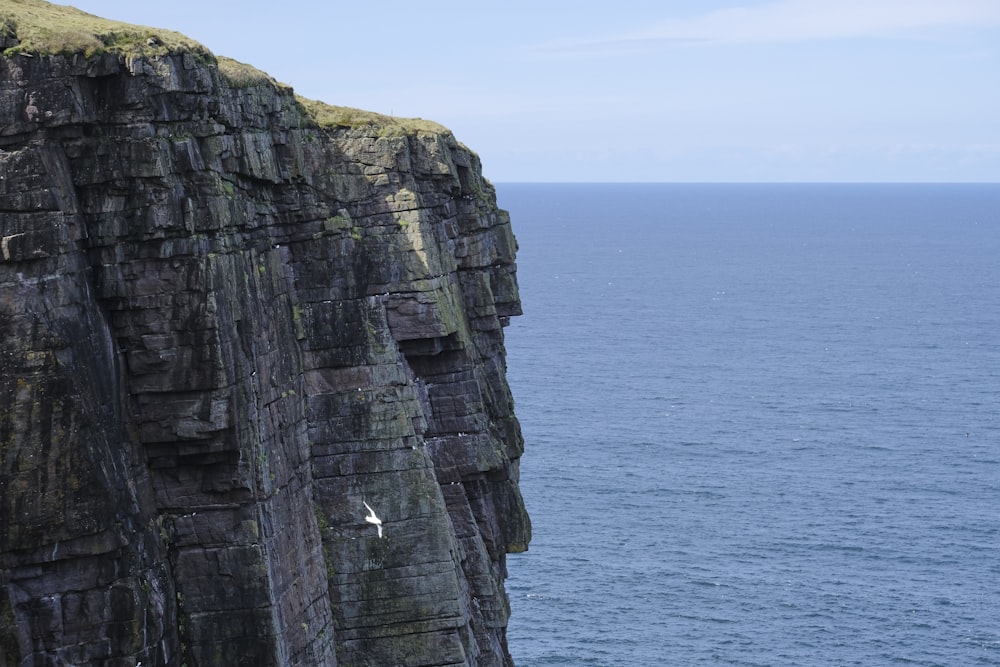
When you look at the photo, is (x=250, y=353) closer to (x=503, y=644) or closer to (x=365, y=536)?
(x=365, y=536)

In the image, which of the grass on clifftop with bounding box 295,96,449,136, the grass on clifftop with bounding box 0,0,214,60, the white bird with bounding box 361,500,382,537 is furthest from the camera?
the grass on clifftop with bounding box 295,96,449,136

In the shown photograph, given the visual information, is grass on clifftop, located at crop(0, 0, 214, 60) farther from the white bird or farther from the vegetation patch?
the white bird

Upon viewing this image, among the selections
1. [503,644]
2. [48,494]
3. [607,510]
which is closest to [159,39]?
[48,494]

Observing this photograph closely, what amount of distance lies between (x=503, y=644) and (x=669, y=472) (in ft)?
276

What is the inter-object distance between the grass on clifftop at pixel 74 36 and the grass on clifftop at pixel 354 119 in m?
13.9

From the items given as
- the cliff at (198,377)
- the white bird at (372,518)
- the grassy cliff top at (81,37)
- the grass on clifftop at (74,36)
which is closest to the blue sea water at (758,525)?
the white bird at (372,518)

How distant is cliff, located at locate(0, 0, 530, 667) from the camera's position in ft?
124

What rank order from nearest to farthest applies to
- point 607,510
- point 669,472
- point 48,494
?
point 48,494 < point 607,510 < point 669,472

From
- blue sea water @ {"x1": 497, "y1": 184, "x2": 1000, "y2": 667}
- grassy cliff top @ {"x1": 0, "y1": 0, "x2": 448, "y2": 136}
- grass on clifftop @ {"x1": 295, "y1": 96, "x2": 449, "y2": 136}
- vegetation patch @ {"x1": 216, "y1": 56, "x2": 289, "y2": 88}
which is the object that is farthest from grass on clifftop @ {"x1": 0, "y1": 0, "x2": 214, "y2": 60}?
blue sea water @ {"x1": 497, "y1": 184, "x2": 1000, "y2": 667}

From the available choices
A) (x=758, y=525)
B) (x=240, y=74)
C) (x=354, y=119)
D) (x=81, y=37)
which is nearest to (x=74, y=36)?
(x=81, y=37)

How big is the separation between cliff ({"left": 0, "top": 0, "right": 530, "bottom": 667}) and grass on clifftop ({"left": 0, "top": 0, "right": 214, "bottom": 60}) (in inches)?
3.7

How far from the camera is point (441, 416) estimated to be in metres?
61.1

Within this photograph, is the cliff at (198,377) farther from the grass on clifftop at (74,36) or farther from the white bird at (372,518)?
the white bird at (372,518)

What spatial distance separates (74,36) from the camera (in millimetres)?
39062
